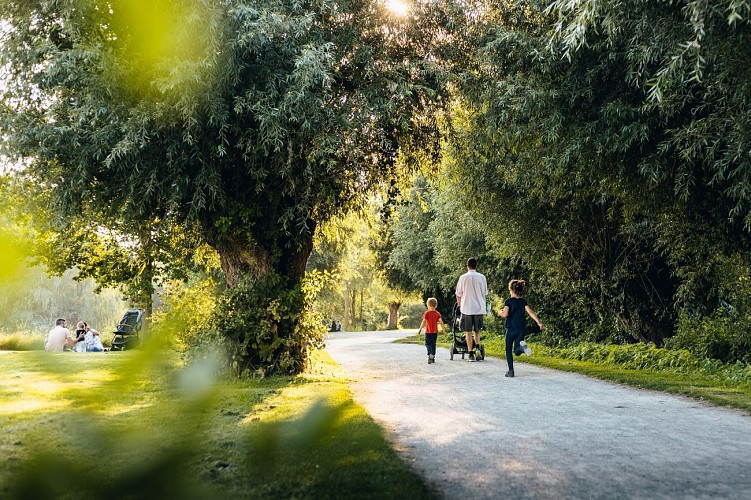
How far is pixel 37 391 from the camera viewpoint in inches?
45.7

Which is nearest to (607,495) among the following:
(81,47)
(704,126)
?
(704,126)

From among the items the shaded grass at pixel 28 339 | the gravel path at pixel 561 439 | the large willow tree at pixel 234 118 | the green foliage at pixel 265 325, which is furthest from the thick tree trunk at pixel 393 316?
the shaded grass at pixel 28 339

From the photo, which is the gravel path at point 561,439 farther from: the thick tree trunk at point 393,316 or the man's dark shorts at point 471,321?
the thick tree trunk at point 393,316

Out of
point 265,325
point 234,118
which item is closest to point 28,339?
point 234,118

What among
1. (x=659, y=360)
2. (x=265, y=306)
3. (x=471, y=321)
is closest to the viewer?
(x=265, y=306)

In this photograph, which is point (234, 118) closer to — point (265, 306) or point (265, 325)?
point (265, 306)

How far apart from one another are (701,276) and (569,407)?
8.08 m

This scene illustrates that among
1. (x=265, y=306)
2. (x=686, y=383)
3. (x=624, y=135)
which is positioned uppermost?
(x=624, y=135)

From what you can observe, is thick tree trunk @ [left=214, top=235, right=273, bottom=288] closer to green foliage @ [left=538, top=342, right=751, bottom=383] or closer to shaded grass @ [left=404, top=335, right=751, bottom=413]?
shaded grass @ [left=404, top=335, right=751, bottom=413]

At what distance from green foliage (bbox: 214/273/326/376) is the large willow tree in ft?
0.12

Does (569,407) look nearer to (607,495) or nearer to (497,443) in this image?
(497,443)

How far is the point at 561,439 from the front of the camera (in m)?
6.17

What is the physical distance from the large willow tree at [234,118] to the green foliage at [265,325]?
0.12ft

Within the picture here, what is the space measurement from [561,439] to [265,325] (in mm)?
6731
